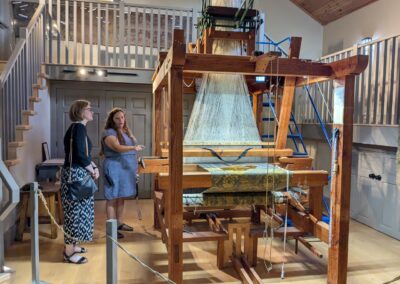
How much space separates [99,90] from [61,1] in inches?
52.5

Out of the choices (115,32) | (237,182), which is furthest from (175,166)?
(115,32)

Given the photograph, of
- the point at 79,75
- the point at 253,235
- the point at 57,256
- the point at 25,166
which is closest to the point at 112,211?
the point at 57,256

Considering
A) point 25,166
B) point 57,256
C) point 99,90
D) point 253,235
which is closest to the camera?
point 253,235

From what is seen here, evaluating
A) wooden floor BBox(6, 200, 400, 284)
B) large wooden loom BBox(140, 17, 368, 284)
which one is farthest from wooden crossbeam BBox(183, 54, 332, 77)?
wooden floor BBox(6, 200, 400, 284)

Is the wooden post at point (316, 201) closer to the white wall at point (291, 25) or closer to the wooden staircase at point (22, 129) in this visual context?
the wooden staircase at point (22, 129)

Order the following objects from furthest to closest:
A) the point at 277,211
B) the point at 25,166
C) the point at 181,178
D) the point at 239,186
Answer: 1. the point at 25,166
2. the point at 277,211
3. the point at 239,186
4. the point at 181,178

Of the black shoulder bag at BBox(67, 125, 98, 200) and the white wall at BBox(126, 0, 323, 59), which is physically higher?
the white wall at BBox(126, 0, 323, 59)

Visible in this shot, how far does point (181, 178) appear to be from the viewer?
2.10 m

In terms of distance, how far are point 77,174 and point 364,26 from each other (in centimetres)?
481

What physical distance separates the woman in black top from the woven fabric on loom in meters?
1.06

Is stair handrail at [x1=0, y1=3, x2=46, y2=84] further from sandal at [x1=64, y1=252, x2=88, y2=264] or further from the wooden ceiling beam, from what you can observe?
the wooden ceiling beam

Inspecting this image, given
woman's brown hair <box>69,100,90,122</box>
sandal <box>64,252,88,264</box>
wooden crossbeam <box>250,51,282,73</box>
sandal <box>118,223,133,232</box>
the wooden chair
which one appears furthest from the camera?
sandal <box>118,223,133,232</box>

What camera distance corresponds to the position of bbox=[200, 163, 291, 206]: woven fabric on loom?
2235 millimetres

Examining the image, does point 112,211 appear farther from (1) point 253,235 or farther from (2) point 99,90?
(2) point 99,90
